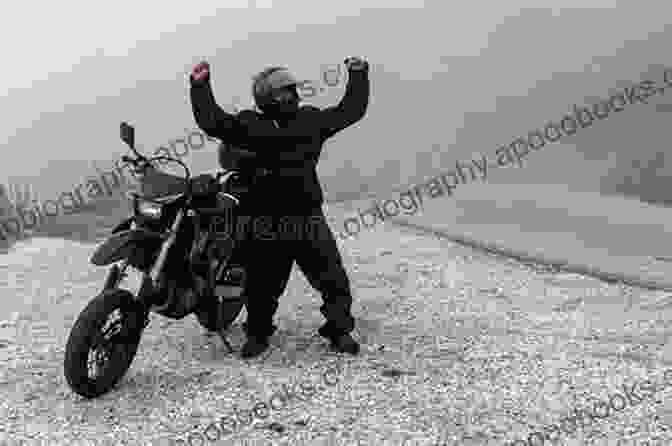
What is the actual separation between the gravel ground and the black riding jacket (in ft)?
3.13

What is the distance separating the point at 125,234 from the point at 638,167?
27.4 ft

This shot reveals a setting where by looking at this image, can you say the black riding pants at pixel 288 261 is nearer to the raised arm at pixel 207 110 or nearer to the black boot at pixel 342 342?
the black boot at pixel 342 342

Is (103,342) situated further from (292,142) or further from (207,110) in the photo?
(292,142)

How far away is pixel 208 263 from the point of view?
458 cm

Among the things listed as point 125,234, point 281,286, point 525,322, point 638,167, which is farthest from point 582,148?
point 125,234

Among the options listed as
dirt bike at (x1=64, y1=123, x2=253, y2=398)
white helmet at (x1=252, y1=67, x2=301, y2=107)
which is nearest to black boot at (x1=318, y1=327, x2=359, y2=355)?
dirt bike at (x1=64, y1=123, x2=253, y2=398)

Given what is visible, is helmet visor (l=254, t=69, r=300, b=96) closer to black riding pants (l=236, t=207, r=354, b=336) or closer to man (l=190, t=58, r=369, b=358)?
man (l=190, t=58, r=369, b=358)

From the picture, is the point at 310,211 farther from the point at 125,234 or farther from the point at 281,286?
the point at 125,234

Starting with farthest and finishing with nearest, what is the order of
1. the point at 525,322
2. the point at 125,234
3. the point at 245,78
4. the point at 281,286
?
the point at 245,78 < the point at 525,322 < the point at 281,286 < the point at 125,234

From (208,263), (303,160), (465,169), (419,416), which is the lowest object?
(465,169)

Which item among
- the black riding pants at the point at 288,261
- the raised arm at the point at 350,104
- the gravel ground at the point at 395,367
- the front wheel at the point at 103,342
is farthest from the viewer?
the black riding pants at the point at 288,261

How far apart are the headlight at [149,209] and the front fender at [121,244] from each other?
9cm

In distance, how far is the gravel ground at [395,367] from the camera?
3.80m

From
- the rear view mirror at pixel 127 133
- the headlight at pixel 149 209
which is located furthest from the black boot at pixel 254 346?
the rear view mirror at pixel 127 133
